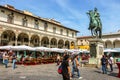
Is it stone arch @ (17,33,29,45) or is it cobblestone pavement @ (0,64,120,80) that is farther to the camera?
stone arch @ (17,33,29,45)

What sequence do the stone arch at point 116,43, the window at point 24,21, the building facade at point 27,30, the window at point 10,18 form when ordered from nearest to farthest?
1. the building facade at point 27,30
2. the window at point 10,18
3. the window at point 24,21
4. the stone arch at point 116,43

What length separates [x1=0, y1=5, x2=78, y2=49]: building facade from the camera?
32594 millimetres

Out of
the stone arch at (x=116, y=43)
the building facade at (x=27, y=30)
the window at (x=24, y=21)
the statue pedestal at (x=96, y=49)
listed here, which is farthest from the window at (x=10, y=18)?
the stone arch at (x=116, y=43)

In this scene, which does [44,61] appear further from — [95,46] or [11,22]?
[11,22]

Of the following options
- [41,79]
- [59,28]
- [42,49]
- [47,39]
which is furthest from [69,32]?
[41,79]

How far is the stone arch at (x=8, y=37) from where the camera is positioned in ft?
108

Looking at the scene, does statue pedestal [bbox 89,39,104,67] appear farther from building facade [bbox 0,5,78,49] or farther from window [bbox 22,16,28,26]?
window [bbox 22,16,28,26]

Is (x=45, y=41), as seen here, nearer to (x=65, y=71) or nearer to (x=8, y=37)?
(x=8, y=37)

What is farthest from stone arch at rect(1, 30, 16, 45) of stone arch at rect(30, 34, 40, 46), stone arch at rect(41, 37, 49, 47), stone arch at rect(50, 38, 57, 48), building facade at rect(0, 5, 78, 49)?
stone arch at rect(50, 38, 57, 48)

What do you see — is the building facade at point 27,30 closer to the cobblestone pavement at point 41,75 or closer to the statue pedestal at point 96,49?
the statue pedestal at point 96,49

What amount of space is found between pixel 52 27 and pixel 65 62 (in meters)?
37.4

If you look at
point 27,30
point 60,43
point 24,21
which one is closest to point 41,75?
point 27,30

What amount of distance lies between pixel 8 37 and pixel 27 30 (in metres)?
3.97

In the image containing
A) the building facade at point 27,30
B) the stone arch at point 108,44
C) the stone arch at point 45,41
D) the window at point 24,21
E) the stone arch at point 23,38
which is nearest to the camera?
the building facade at point 27,30
